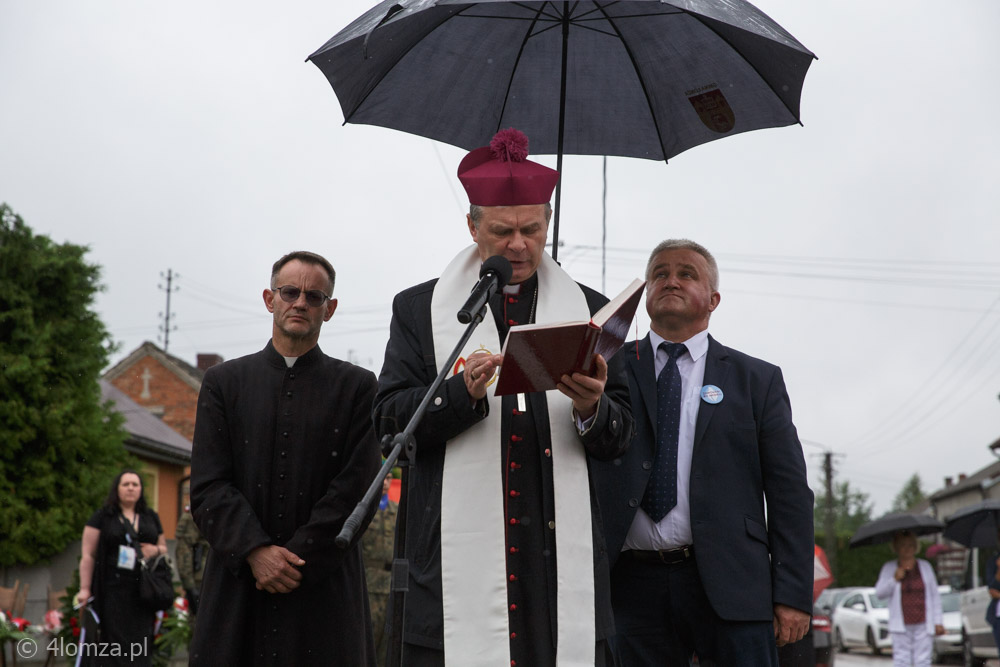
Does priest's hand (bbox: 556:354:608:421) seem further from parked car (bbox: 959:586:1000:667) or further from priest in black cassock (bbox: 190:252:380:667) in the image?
parked car (bbox: 959:586:1000:667)

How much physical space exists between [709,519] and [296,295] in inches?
75.5

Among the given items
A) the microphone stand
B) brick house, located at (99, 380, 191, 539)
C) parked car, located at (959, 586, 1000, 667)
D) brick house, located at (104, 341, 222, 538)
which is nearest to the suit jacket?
the microphone stand

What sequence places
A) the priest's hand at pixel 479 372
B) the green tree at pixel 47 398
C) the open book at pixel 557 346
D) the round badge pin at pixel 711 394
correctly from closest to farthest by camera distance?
the open book at pixel 557 346, the priest's hand at pixel 479 372, the round badge pin at pixel 711 394, the green tree at pixel 47 398

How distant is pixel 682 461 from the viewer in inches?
180

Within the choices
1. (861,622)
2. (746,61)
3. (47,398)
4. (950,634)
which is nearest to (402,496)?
(746,61)

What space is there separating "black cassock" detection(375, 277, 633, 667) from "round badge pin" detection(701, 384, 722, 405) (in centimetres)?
96

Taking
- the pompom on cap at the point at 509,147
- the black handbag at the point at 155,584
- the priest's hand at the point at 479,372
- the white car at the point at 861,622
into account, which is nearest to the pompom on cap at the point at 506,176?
the pompom on cap at the point at 509,147

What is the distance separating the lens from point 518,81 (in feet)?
16.6

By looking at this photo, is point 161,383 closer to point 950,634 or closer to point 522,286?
point 950,634

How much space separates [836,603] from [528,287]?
30.1m

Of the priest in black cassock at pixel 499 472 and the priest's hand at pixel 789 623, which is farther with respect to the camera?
the priest's hand at pixel 789 623

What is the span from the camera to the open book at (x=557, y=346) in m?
3.15

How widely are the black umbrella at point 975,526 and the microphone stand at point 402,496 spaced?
14.2m

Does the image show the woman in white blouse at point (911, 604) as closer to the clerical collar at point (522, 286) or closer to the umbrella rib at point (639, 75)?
the umbrella rib at point (639, 75)
